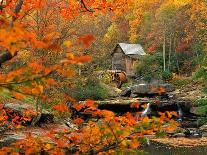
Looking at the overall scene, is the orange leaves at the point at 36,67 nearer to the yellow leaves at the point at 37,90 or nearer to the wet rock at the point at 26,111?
the yellow leaves at the point at 37,90

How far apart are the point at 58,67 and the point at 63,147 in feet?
8.53

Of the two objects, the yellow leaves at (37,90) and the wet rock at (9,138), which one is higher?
the yellow leaves at (37,90)

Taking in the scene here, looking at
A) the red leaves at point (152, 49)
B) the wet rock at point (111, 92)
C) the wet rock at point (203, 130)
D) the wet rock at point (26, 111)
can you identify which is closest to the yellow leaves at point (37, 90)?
the wet rock at point (26, 111)

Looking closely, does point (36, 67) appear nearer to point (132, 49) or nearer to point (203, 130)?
point (203, 130)

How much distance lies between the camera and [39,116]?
1744 cm

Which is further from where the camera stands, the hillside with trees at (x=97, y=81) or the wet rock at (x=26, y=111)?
the wet rock at (x=26, y=111)

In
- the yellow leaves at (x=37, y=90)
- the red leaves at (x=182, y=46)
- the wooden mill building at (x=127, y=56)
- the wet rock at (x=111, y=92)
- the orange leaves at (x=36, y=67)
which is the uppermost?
the orange leaves at (x=36, y=67)

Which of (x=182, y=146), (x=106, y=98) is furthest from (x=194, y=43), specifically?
(x=182, y=146)

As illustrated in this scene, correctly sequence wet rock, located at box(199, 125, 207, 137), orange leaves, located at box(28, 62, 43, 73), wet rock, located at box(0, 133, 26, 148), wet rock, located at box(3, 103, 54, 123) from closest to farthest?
orange leaves, located at box(28, 62, 43, 73) → wet rock, located at box(0, 133, 26, 148) → wet rock, located at box(3, 103, 54, 123) → wet rock, located at box(199, 125, 207, 137)

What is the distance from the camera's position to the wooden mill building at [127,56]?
4819 centimetres

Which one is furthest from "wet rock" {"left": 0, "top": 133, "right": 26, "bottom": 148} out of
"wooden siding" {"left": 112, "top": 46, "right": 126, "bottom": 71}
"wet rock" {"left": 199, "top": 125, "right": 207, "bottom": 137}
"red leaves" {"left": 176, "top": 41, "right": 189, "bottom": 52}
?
"wooden siding" {"left": 112, "top": 46, "right": 126, "bottom": 71}

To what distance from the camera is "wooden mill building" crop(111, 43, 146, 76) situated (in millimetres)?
48188

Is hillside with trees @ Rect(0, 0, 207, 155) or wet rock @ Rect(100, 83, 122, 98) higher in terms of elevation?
hillside with trees @ Rect(0, 0, 207, 155)

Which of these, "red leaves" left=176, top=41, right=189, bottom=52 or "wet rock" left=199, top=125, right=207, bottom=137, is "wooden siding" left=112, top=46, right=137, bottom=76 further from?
"wet rock" left=199, top=125, right=207, bottom=137
